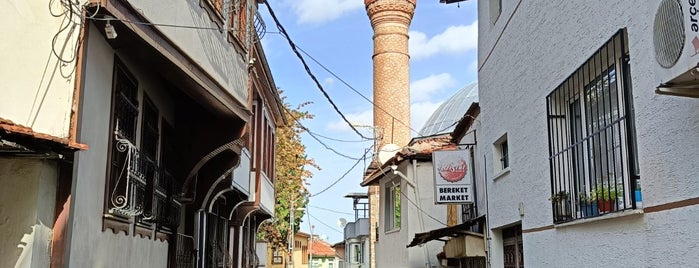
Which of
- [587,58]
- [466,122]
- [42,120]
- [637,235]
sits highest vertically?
[466,122]

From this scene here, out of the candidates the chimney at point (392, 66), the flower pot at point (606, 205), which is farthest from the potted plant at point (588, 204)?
the chimney at point (392, 66)

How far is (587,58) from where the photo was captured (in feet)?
20.5

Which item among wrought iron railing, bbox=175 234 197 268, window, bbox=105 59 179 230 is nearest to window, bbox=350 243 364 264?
wrought iron railing, bbox=175 234 197 268

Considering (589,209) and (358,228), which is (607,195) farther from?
(358,228)

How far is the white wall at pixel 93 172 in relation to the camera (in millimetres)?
5379

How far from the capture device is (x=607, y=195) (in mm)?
5785

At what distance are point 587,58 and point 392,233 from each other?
50.7 feet

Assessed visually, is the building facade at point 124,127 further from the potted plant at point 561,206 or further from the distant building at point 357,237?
the distant building at point 357,237

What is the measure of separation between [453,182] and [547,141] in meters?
6.04

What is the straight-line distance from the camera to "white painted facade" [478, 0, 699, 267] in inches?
175

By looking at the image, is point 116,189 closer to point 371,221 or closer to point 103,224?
point 103,224

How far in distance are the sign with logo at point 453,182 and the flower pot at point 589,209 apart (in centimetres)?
711

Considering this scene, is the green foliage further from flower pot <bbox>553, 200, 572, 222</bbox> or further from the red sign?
the red sign

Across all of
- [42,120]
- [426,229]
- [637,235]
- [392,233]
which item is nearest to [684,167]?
[637,235]
